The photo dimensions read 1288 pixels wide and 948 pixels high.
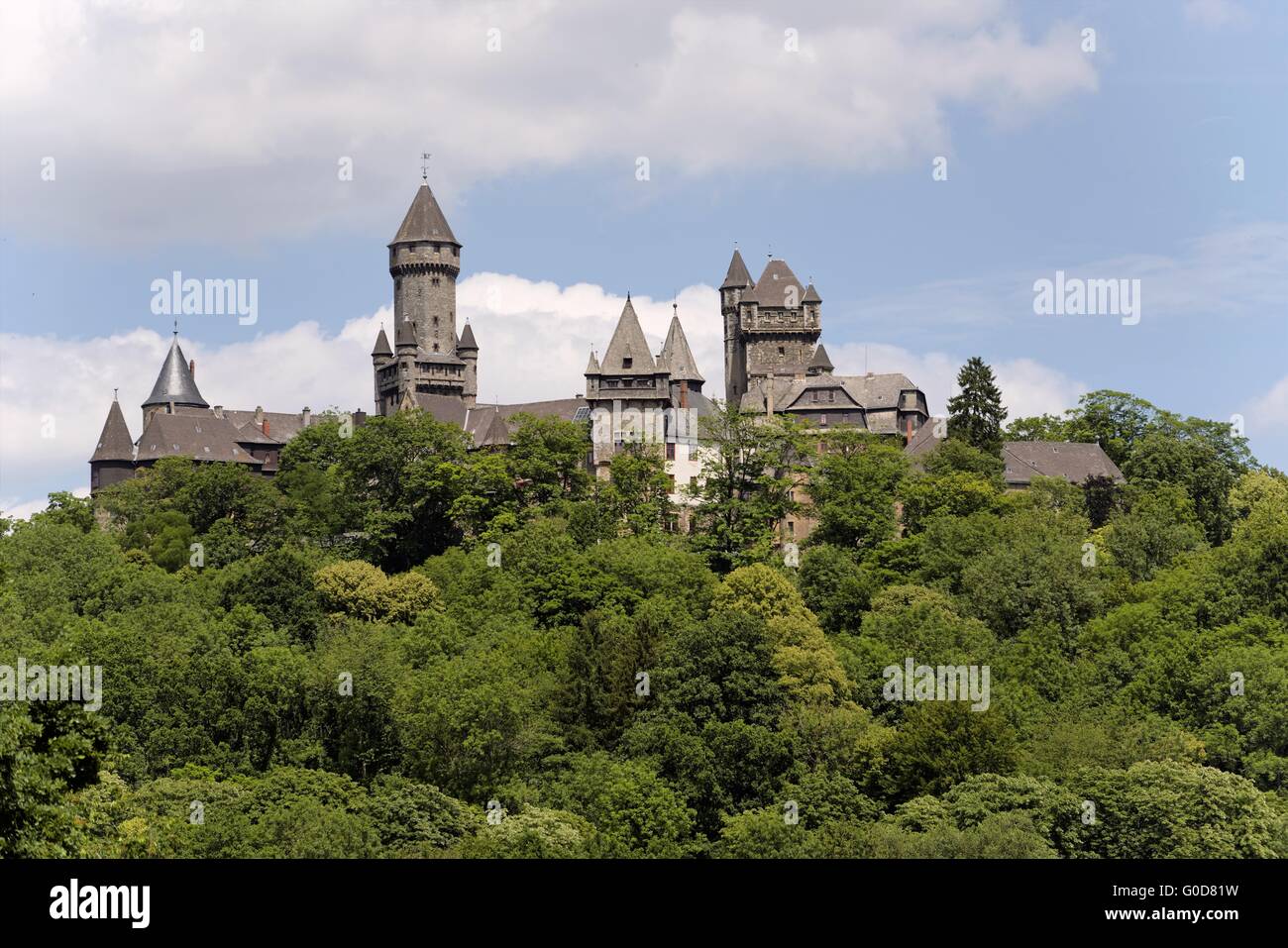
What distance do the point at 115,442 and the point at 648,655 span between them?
5911 centimetres

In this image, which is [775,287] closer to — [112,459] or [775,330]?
[775,330]

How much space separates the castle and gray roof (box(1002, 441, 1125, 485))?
8485 mm

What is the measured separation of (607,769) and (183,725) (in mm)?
13369

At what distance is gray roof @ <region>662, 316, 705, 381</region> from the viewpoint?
102 m

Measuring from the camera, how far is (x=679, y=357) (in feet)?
336

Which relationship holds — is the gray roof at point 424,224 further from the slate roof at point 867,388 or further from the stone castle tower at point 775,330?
the slate roof at point 867,388

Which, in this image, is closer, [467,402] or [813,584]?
[813,584]

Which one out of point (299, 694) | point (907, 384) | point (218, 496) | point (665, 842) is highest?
point (907, 384)

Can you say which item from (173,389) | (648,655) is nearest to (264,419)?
A: (173,389)

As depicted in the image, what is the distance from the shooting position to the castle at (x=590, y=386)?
316ft

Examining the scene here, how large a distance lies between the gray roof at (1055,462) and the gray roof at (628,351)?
2007 centimetres

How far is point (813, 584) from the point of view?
2815 inches
